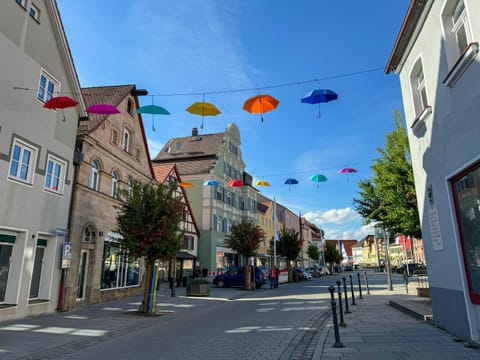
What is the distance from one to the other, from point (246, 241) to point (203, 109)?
1763cm

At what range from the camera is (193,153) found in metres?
39.8

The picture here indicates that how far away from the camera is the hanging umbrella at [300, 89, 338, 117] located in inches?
421

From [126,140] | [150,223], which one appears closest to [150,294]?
[150,223]

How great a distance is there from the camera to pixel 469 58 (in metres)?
6.34

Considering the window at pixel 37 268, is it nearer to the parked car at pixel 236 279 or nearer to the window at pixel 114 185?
the window at pixel 114 185

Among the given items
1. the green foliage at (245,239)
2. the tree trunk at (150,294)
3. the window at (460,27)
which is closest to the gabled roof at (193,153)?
the green foliage at (245,239)

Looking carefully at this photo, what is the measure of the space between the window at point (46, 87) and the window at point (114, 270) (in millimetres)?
7347

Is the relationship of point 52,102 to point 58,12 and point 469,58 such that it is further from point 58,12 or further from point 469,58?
point 469,58

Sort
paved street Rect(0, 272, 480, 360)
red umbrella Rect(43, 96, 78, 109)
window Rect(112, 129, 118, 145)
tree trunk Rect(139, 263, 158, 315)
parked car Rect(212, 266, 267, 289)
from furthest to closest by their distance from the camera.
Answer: parked car Rect(212, 266, 267, 289), window Rect(112, 129, 118, 145), tree trunk Rect(139, 263, 158, 315), red umbrella Rect(43, 96, 78, 109), paved street Rect(0, 272, 480, 360)

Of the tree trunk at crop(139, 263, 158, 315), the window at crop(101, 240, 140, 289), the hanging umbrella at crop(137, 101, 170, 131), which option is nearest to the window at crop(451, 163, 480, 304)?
the hanging umbrella at crop(137, 101, 170, 131)

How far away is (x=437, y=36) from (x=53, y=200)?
44.1ft

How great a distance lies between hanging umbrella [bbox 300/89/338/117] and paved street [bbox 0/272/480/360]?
6314 millimetres

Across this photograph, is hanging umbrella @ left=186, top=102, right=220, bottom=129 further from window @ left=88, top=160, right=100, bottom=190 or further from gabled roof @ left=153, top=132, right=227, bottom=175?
gabled roof @ left=153, top=132, right=227, bottom=175

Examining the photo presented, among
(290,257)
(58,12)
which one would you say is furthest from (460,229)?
(290,257)
